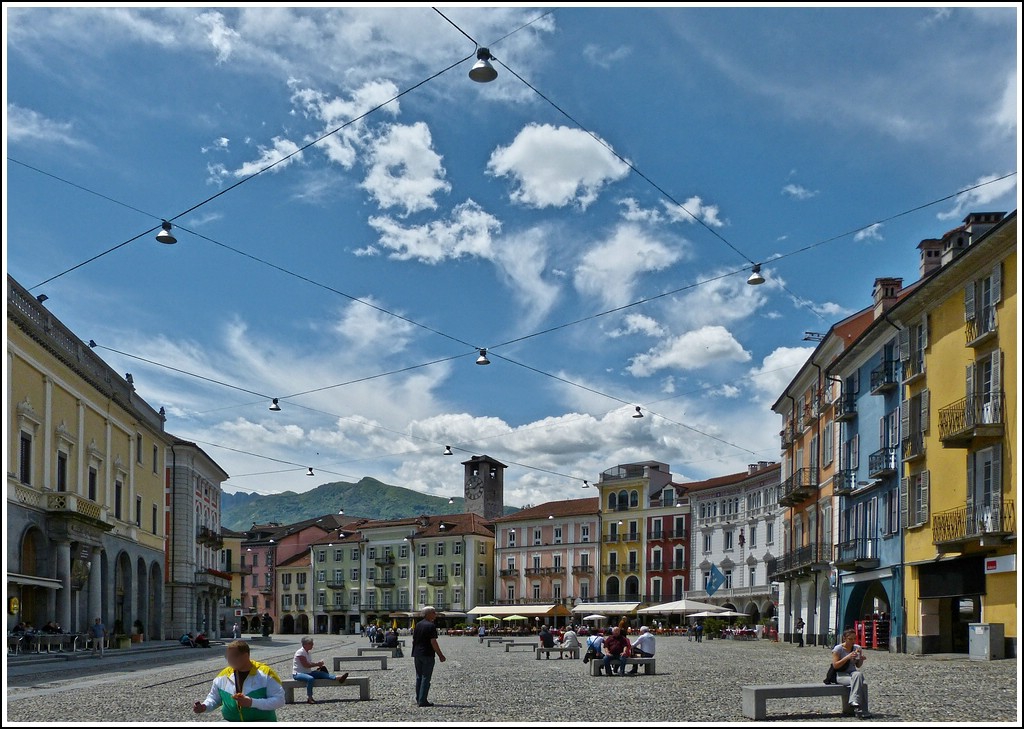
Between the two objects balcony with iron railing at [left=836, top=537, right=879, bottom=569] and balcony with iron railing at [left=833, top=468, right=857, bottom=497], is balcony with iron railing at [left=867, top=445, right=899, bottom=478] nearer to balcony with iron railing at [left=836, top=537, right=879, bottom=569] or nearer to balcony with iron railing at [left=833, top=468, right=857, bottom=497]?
balcony with iron railing at [left=836, top=537, right=879, bottom=569]

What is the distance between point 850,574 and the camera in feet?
139

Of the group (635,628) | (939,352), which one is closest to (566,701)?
(939,352)

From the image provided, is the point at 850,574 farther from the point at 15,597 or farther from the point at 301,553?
the point at 301,553

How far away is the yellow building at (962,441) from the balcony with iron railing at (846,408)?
21.7 ft

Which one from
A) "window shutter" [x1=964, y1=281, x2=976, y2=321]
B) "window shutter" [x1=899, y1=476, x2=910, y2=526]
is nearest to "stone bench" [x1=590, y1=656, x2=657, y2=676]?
"window shutter" [x1=964, y1=281, x2=976, y2=321]

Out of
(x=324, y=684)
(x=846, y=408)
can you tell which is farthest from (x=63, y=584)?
(x=846, y=408)

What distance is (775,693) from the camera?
14.6 meters

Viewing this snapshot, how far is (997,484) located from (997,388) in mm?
2414

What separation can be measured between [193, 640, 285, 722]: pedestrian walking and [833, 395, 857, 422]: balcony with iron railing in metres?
36.2

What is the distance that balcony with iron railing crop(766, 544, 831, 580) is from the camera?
47.2 m

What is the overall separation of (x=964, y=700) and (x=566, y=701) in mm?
5821

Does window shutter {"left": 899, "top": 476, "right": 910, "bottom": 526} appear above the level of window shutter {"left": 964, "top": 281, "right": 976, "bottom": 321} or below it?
below

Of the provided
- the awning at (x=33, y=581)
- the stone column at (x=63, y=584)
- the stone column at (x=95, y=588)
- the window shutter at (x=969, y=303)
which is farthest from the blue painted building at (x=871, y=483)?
the stone column at (x=95, y=588)

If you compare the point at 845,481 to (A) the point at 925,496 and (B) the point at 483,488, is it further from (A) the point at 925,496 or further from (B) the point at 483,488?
(B) the point at 483,488
